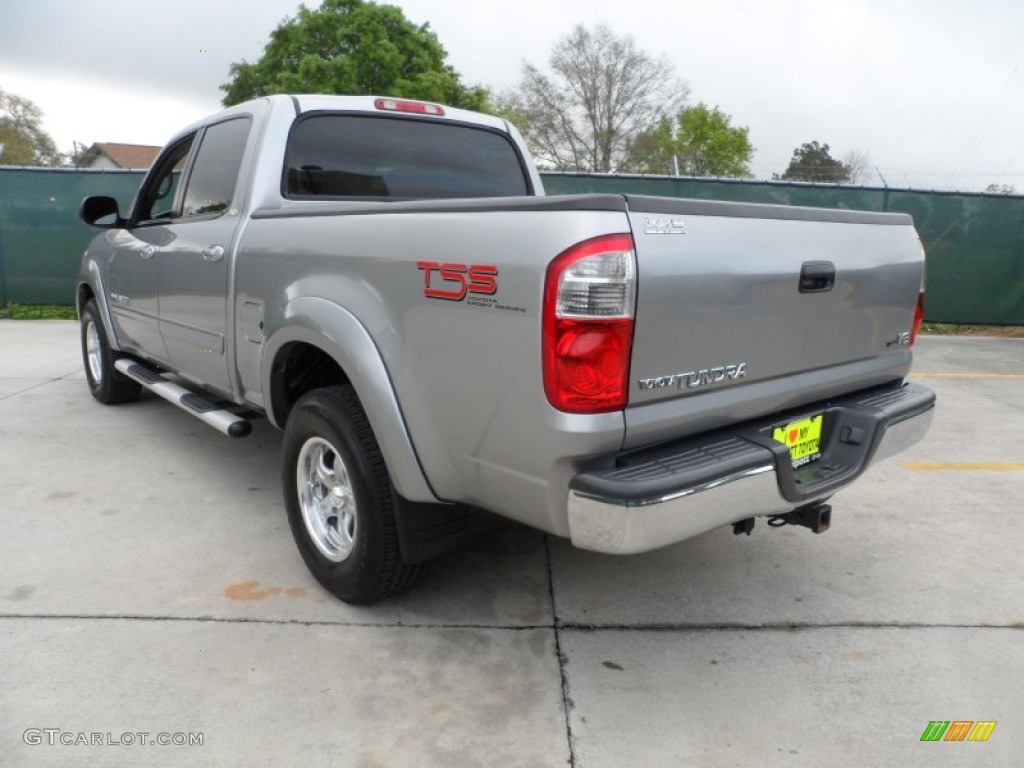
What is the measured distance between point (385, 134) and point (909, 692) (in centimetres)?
324

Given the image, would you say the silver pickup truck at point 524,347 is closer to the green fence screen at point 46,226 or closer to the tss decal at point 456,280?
the tss decal at point 456,280

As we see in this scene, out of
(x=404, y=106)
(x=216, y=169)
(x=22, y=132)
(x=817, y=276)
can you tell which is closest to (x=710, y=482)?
(x=817, y=276)

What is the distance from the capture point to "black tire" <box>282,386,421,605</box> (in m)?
2.75

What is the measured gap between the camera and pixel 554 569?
3455 mm

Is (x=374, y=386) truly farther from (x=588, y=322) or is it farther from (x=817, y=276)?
(x=817, y=276)

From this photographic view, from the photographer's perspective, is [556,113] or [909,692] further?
[556,113]

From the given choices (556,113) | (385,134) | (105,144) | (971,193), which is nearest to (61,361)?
(385,134)

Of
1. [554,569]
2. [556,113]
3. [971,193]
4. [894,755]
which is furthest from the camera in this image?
[556,113]

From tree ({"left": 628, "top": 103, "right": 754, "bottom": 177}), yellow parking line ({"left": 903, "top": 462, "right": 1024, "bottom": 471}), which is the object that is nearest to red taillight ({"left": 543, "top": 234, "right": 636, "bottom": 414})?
yellow parking line ({"left": 903, "top": 462, "right": 1024, "bottom": 471})

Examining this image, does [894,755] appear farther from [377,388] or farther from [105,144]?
[105,144]

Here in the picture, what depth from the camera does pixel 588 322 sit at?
210cm

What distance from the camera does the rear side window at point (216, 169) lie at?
12.5 ft

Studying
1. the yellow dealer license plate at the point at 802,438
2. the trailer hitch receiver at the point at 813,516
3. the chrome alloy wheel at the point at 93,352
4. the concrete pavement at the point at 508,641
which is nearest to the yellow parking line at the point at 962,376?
the concrete pavement at the point at 508,641

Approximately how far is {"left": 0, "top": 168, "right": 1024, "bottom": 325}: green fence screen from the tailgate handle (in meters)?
8.45
